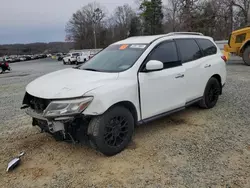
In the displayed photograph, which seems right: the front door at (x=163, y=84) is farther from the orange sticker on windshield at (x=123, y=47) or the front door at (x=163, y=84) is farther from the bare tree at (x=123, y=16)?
the bare tree at (x=123, y=16)

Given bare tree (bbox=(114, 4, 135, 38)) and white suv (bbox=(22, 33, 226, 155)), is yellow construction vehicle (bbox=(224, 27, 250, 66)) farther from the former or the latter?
bare tree (bbox=(114, 4, 135, 38))

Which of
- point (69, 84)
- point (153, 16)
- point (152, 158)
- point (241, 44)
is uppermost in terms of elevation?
point (153, 16)

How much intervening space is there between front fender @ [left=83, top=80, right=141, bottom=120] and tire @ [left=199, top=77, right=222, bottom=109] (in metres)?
2.09

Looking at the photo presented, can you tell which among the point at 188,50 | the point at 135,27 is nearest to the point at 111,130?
the point at 188,50

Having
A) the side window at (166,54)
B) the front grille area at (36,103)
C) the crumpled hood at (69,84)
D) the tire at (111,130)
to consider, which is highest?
the side window at (166,54)

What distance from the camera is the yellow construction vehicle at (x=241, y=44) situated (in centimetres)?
1295

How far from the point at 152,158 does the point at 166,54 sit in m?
1.84

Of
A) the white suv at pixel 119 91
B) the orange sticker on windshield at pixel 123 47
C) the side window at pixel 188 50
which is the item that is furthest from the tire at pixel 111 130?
the side window at pixel 188 50

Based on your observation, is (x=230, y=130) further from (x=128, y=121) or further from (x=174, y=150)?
(x=128, y=121)

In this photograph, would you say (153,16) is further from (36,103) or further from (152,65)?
(36,103)

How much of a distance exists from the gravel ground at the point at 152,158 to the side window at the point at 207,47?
1.40m

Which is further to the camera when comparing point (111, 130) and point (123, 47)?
point (123, 47)

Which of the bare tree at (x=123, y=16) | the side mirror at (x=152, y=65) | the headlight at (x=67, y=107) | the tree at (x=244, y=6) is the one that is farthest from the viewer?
the bare tree at (x=123, y=16)

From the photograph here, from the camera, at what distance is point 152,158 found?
315 centimetres
